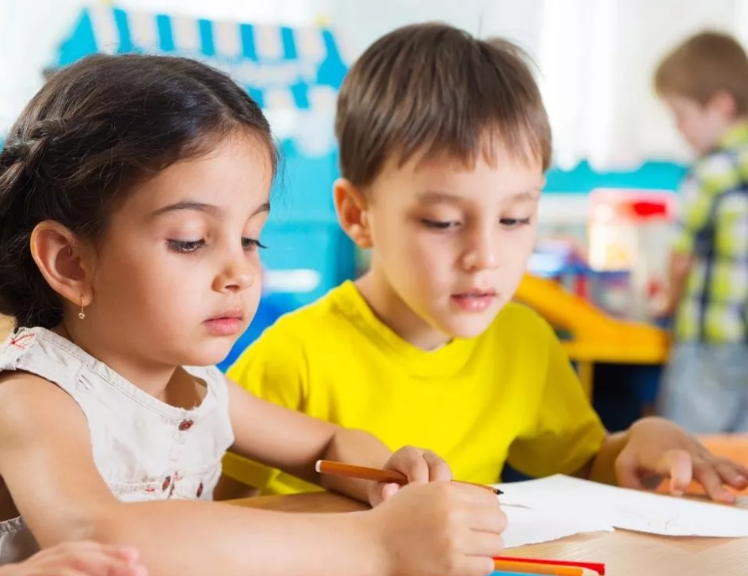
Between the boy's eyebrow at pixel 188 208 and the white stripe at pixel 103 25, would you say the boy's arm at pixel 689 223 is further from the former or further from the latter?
the boy's eyebrow at pixel 188 208

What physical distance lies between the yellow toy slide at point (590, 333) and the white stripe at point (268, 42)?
102 cm

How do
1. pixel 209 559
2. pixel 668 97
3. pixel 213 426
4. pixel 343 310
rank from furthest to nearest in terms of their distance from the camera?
pixel 668 97 < pixel 343 310 < pixel 213 426 < pixel 209 559

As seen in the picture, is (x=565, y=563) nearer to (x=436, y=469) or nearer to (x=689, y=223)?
(x=436, y=469)

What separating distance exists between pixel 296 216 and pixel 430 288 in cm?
210

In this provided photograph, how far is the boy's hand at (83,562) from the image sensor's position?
0.59 metres

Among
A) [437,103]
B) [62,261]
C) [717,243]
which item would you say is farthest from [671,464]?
[717,243]

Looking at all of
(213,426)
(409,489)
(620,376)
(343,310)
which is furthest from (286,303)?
(409,489)

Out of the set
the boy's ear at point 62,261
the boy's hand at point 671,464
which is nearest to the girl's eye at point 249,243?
the boy's ear at point 62,261

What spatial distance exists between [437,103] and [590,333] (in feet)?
6.11

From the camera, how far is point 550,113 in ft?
10.7

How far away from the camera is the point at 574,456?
1.24m

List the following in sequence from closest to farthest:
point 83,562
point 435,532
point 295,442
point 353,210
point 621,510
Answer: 1. point 83,562
2. point 435,532
3. point 621,510
4. point 295,442
5. point 353,210

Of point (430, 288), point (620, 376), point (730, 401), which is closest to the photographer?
point (430, 288)

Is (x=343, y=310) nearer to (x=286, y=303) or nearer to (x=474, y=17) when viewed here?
(x=286, y=303)
